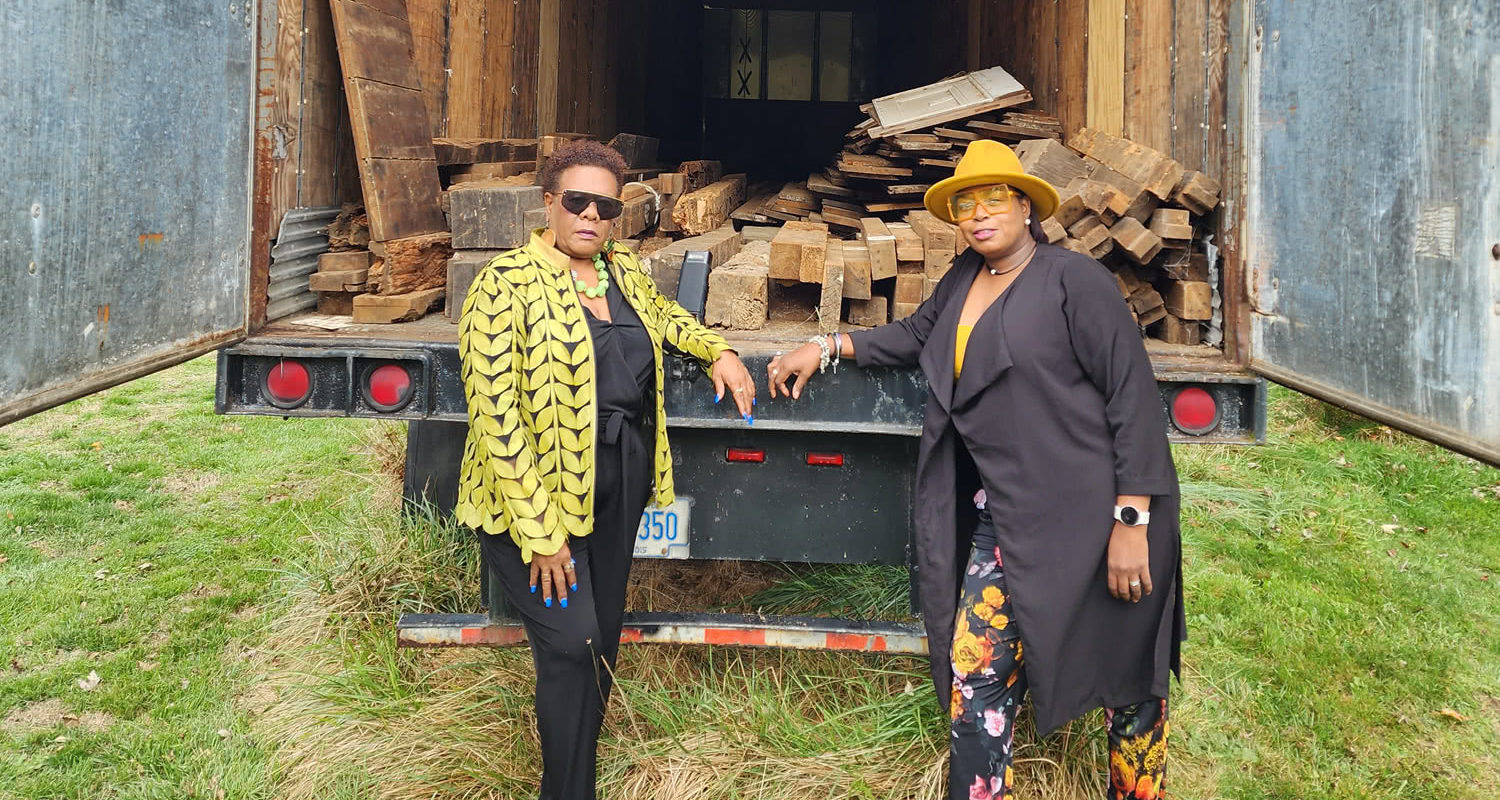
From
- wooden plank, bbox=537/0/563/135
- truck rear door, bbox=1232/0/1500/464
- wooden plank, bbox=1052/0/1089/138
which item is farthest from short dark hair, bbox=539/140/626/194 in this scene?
wooden plank, bbox=537/0/563/135

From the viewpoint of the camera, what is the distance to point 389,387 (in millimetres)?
2646

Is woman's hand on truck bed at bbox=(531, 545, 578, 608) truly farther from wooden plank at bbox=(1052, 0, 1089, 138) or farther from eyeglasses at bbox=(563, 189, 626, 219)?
wooden plank at bbox=(1052, 0, 1089, 138)

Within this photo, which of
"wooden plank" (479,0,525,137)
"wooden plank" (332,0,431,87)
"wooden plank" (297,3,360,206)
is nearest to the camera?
"wooden plank" (297,3,360,206)

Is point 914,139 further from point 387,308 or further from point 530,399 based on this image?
point 530,399

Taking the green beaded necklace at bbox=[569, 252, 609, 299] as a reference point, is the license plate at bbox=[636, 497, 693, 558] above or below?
below

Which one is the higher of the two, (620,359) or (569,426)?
(620,359)

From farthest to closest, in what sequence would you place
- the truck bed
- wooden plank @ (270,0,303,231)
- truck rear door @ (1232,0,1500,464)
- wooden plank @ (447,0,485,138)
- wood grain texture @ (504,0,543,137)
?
wood grain texture @ (504,0,543,137)
wooden plank @ (447,0,485,138)
wooden plank @ (270,0,303,231)
the truck bed
truck rear door @ (1232,0,1500,464)

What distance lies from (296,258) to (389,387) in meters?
0.65

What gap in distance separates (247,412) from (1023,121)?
3.09m

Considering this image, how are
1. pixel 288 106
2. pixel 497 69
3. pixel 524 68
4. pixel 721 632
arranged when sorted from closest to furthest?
pixel 721 632 → pixel 288 106 → pixel 497 69 → pixel 524 68

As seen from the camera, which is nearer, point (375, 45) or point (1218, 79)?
point (1218, 79)

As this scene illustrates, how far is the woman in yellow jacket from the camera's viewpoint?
2227 mm

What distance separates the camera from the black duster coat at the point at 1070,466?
2.18 meters

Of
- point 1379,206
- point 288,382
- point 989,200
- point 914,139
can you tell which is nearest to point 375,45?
point 288,382
